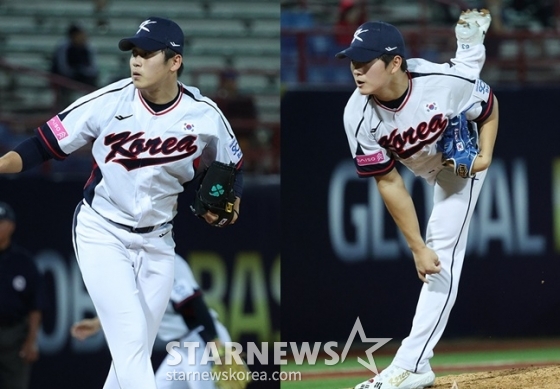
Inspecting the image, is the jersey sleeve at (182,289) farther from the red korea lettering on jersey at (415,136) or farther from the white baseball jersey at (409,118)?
the red korea lettering on jersey at (415,136)

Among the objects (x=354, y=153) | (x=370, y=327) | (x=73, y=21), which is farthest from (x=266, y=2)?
(x=354, y=153)

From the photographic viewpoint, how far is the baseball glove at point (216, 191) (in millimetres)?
4301

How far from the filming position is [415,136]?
4641 mm

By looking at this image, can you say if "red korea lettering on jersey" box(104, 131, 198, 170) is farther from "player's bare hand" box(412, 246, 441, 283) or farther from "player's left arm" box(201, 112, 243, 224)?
"player's bare hand" box(412, 246, 441, 283)

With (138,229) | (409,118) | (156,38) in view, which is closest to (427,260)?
(409,118)

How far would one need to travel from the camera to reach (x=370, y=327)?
6.55 m

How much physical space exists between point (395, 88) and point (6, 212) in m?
3.03

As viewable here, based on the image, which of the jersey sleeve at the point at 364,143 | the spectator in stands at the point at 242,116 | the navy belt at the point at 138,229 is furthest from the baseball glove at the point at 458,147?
the spectator in stands at the point at 242,116

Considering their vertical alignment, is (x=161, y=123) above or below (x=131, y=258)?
above

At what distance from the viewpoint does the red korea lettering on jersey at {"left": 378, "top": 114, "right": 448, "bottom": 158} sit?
15.2 ft

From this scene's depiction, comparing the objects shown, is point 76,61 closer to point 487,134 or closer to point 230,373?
point 230,373

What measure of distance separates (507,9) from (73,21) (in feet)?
14.9

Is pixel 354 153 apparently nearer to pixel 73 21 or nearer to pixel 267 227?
pixel 267 227

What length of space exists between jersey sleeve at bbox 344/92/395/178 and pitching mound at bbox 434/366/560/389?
1288mm
